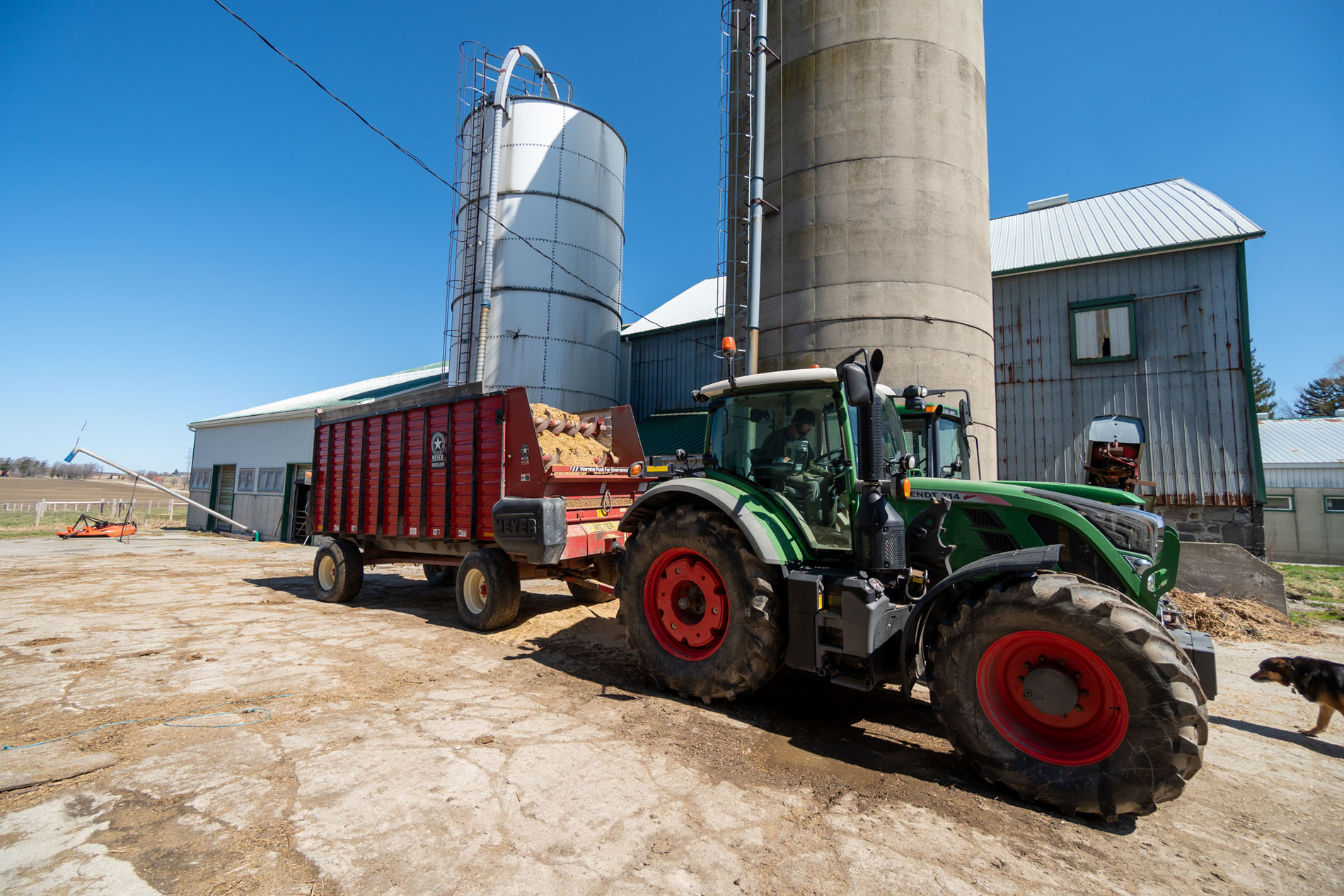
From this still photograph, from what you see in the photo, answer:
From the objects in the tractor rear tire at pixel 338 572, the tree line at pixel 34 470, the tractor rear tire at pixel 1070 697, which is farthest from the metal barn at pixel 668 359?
the tree line at pixel 34 470

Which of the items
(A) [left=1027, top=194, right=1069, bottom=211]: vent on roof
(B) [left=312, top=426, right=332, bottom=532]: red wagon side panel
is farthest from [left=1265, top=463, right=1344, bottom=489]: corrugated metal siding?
(B) [left=312, top=426, right=332, bottom=532]: red wagon side panel

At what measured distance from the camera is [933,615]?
3426 millimetres

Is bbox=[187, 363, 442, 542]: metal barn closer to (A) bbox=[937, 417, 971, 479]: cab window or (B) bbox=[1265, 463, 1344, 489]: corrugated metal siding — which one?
(A) bbox=[937, 417, 971, 479]: cab window

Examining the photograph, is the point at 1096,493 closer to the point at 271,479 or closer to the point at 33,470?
the point at 271,479

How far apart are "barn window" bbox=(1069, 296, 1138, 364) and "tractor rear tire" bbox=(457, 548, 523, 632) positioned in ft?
37.6

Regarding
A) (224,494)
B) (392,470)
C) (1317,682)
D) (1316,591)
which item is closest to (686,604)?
(1317,682)

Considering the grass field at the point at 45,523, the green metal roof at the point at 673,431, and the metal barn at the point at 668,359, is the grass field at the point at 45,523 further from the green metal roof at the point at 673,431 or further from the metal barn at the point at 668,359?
the green metal roof at the point at 673,431

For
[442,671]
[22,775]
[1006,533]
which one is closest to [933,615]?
[1006,533]

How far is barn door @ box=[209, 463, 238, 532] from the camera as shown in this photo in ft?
74.2

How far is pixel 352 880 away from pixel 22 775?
2307 mm

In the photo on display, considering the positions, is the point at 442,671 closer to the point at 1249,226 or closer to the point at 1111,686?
the point at 1111,686

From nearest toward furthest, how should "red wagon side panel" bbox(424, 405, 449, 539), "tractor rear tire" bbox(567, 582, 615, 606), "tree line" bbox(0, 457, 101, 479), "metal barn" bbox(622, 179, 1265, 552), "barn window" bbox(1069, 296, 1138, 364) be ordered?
"red wagon side panel" bbox(424, 405, 449, 539)
"tractor rear tire" bbox(567, 582, 615, 606)
"metal barn" bbox(622, 179, 1265, 552)
"barn window" bbox(1069, 296, 1138, 364)
"tree line" bbox(0, 457, 101, 479)

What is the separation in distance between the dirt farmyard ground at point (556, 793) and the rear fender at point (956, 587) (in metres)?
0.64

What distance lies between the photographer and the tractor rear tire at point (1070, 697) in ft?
8.85
